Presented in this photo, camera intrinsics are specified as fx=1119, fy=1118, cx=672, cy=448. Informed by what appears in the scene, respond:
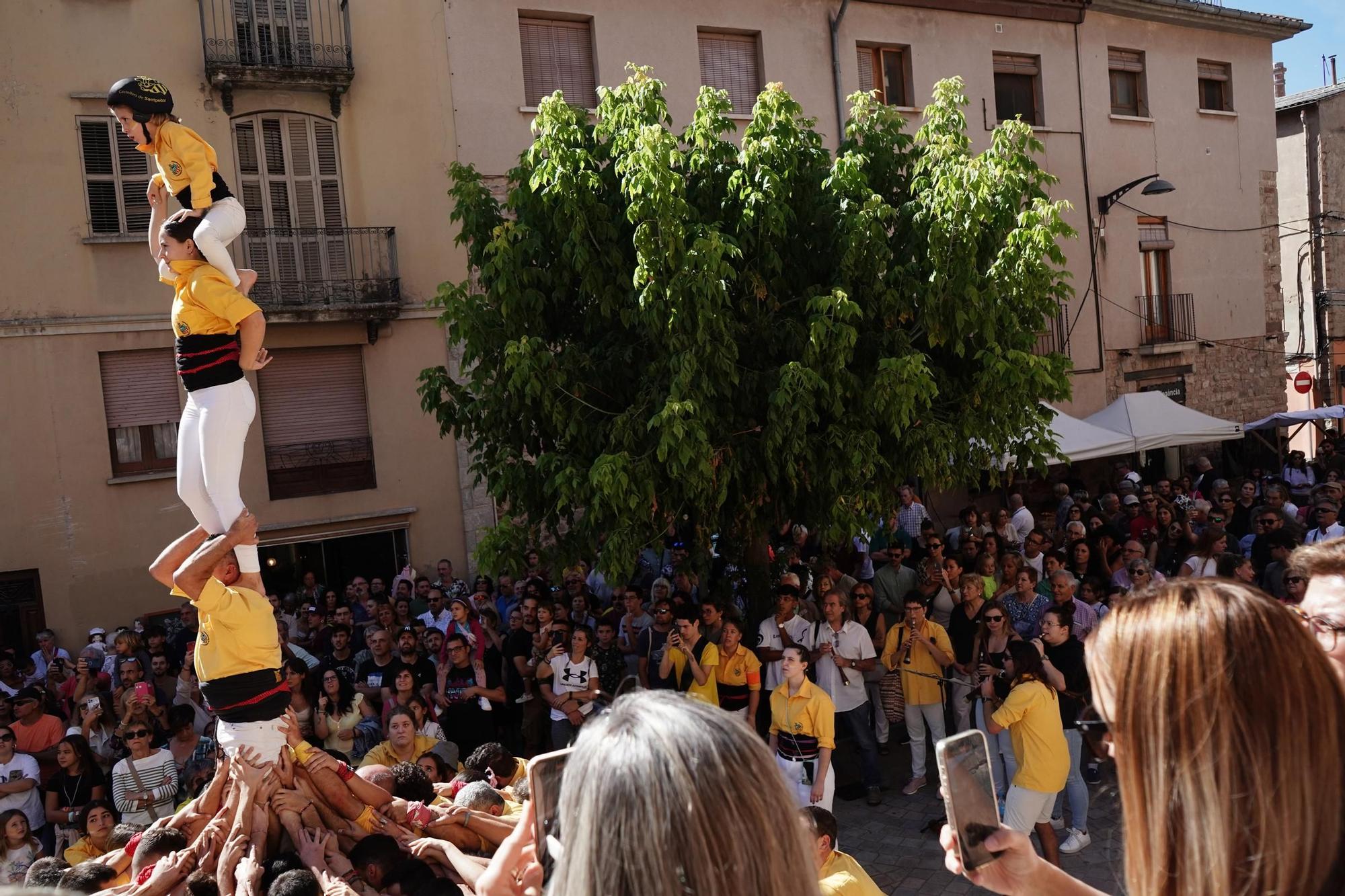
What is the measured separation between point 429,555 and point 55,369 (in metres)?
4.99

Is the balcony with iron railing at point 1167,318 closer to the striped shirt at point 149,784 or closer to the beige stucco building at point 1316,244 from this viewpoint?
the beige stucco building at point 1316,244

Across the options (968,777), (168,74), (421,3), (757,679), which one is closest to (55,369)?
(168,74)

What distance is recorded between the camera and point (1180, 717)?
1653 millimetres

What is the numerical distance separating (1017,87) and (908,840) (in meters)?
15.2

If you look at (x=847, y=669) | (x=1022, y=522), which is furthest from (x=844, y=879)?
(x=1022, y=522)

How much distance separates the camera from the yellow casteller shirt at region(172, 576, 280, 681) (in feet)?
18.0

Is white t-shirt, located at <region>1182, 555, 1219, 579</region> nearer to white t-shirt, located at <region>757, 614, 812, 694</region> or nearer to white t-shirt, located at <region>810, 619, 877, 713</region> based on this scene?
white t-shirt, located at <region>810, 619, 877, 713</region>

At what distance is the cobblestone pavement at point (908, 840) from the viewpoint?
7065 millimetres

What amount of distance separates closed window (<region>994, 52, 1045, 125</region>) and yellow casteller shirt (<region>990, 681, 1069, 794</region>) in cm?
1455

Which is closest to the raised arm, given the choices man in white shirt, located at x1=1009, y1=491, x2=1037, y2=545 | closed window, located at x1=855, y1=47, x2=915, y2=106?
man in white shirt, located at x1=1009, y1=491, x2=1037, y2=545

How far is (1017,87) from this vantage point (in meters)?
19.3

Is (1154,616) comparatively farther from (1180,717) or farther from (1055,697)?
(1055,697)

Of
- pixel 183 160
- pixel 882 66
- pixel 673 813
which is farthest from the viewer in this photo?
pixel 882 66

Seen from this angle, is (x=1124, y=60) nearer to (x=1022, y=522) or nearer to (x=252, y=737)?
(x=1022, y=522)
